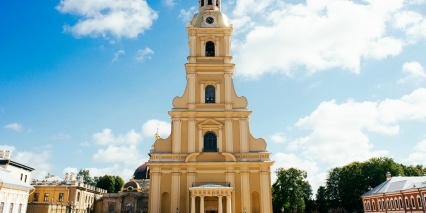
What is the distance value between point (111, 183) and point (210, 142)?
192ft

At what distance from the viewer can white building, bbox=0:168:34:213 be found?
2395cm

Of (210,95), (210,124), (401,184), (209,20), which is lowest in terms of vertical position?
(401,184)

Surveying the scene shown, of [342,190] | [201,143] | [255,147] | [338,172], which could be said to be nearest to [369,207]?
[342,190]

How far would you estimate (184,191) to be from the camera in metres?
31.5

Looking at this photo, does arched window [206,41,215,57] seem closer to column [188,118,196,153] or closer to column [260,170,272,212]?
column [188,118,196,153]

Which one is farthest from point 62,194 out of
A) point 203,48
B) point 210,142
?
point 203,48

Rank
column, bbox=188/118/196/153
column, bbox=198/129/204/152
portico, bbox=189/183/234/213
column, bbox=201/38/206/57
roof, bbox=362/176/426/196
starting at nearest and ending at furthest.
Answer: portico, bbox=189/183/234/213 → column, bbox=188/118/196/153 → column, bbox=198/129/204/152 → column, bbox=201/38/206/57 → roof, bbox=362/176/426/196

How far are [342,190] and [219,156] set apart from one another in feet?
127

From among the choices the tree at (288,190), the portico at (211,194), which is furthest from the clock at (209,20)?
the tree at (288,190)

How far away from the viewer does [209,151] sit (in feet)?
108

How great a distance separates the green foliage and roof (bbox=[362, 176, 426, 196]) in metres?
7.66

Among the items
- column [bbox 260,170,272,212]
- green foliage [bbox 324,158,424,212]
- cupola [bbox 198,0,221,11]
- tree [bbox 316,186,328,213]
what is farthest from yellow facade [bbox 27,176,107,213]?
green foliage [bbox 324,158,424,212]

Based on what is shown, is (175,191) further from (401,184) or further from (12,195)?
(401,184)

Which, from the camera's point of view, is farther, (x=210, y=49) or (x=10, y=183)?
(x=210, y=49)
